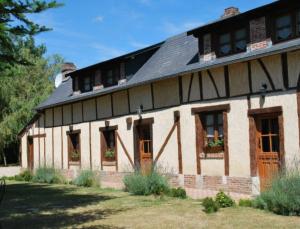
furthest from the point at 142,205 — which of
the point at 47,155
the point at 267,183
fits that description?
the point at 47,155

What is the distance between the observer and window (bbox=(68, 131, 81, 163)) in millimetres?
21453

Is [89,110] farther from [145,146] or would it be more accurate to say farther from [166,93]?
[166,93]

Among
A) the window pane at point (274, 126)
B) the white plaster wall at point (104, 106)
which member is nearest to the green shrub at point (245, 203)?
the window pane at point (274, 126)

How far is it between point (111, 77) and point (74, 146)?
4.44m

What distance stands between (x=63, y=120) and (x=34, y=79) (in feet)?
48.1

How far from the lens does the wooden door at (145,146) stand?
55.1ft

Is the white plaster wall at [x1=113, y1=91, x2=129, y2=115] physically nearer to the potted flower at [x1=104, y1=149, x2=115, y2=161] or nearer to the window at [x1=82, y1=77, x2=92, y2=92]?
the potted flower at [x1=104, y1=149, x2=115, y2=161]

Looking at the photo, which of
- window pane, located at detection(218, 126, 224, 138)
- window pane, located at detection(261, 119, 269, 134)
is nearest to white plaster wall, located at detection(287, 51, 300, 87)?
window pane, located at detection(261, 119, 269, 134)

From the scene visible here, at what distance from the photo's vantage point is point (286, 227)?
9133 mm

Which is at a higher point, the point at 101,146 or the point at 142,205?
the point at 101,146

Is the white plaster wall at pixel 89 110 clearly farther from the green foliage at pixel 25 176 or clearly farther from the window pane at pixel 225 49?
the window pane at pixel 225 49

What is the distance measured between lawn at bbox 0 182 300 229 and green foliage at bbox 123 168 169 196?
16.9 inches

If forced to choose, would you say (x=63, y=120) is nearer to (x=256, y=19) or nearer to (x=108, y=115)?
(x=108, y=115)

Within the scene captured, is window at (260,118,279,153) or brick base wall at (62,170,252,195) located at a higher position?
window at (260,118,279,153)
